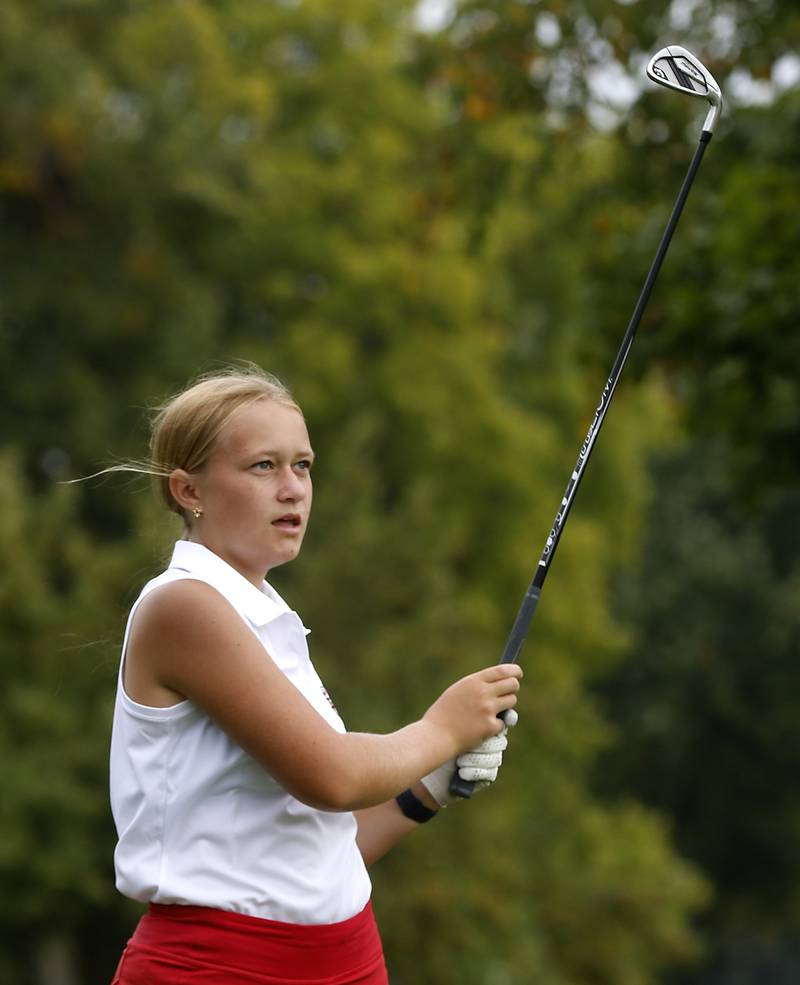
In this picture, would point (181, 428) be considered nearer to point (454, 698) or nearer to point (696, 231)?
point (454, 698)

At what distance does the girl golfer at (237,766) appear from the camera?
239 cm

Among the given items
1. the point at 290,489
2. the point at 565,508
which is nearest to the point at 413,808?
the point at 565,508

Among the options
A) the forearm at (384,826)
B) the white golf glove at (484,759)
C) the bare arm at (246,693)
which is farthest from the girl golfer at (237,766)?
the forearm at (384,826)

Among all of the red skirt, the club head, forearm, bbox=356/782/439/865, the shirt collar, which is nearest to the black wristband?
forearm, bbox=356/782/439/865

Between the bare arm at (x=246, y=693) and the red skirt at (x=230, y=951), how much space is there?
21cm

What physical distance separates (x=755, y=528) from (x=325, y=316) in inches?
393

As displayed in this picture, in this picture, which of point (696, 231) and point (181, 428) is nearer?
point (181, 428)

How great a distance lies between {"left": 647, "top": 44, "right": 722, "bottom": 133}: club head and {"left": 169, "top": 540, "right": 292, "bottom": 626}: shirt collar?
4.66ft

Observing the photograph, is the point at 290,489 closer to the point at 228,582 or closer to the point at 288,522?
the point at 288,522

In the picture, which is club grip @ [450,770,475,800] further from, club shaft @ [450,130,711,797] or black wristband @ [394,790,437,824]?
black wristband @ [394,790,437,824]

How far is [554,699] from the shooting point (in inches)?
728

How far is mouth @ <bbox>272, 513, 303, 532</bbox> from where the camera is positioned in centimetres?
259

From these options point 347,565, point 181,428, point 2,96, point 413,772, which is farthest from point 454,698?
point 2,96

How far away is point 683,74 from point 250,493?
1.39m
